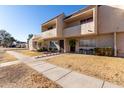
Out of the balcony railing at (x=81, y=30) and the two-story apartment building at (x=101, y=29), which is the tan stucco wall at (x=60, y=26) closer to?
the two-story apartment building at (x=101, y=29)

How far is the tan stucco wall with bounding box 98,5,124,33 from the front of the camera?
11.1 metres

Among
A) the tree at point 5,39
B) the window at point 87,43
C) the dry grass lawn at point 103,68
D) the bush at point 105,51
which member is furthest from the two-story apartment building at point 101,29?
the tree at point 5,39

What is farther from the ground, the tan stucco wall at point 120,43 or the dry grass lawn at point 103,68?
the tan stucco wall at point 120,43

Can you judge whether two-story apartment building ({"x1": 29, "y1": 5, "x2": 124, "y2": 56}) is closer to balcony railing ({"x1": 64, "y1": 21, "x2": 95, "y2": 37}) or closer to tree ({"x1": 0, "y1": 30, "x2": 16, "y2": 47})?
balcony railing ({"x1": 64, "y1": 21, "x2": 95, "y2": 37})

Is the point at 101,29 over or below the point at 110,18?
below

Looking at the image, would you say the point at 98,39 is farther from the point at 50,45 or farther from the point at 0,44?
the point at 0,44

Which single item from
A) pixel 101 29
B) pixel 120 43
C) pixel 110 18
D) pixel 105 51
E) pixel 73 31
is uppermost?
pixel 110 18

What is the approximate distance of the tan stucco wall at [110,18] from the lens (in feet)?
36.6

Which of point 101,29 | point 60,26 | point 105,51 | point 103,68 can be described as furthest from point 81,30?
point 103,68

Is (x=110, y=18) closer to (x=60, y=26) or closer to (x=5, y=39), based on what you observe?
(x=60, y=26)

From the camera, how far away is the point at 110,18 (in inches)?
469

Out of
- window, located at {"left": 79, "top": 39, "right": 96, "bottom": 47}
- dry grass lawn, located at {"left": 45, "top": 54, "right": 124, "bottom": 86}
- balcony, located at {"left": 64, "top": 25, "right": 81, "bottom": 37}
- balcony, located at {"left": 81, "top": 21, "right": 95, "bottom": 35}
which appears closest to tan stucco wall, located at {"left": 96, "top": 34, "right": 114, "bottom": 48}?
window, located at {"left": 79, "top": 39, "right": 96, "bottom": 47}

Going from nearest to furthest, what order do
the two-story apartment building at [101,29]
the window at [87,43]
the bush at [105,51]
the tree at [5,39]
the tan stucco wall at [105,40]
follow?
1. the two-story apartment building at [101,29]
2. the bush at [105,51]
3. the tan stucco wall at [105,40]
4. the window at [87,43]
5. the tree at [5,39]

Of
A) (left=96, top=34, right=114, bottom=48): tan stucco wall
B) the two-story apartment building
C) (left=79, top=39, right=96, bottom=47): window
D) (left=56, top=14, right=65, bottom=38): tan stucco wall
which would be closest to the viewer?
the two-story apartment building
